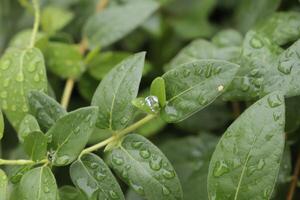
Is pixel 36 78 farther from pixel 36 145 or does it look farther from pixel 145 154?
pixel 145 154

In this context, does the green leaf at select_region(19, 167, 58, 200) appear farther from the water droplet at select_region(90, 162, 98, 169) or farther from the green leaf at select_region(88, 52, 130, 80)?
the green leaf at select_region(88, 52, 130, 80)

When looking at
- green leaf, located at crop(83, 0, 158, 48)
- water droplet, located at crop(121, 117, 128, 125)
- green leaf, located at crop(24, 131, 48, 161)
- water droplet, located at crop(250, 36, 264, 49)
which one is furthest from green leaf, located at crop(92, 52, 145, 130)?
green leaf, located at crop(83, 0, 158, 48)

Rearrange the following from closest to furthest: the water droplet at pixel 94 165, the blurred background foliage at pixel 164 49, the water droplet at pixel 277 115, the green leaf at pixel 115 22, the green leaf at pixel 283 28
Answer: the water droplet at pixel 277 115
the water droplet at pixel 94 165
the green leaf at pixel 283 28
the blurred background foliage at pixel 164 49
the green leaf at pixel 115 22

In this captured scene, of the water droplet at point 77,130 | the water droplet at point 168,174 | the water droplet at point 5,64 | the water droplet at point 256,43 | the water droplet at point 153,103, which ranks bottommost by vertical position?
the water droplet at point 168,174

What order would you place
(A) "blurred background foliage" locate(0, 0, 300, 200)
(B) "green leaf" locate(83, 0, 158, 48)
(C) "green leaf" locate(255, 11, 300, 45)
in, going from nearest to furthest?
(C) "green leaf" locate(255, 11, 300, 45) → (A) "blurred background foliage" locate(0, 0, 300, 200) → (B) "green leaf" locate(83, 0, 158, 48)

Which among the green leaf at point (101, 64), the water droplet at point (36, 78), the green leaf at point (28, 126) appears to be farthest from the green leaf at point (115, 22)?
the green leaf at point (28, 126)

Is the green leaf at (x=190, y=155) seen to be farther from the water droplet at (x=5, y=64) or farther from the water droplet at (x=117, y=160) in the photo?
the water droplet at (x=5, y=64)

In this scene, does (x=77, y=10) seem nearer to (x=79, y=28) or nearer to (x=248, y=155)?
(x=79, y=28)
